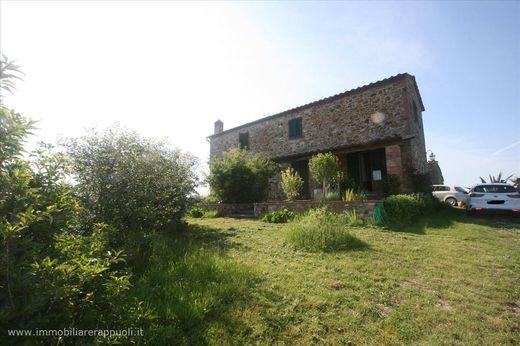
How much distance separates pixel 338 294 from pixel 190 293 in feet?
6.36

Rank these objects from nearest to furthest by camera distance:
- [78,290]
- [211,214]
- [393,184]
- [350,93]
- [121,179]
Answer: [78,290], [121,179], [393,184], [211,214], [350,93]

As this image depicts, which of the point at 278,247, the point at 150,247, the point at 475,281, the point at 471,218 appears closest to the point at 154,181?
the point at 150,247

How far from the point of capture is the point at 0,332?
1552 mm

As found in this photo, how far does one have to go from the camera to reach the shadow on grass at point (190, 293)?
8.63 feet

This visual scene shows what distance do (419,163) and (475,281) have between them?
10844 millimetres

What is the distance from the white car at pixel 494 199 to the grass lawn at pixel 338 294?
412 centimetres

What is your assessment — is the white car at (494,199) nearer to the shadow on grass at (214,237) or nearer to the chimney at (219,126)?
the shadow on grass at (214,237)

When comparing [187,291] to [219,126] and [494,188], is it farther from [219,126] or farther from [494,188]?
[219,126]

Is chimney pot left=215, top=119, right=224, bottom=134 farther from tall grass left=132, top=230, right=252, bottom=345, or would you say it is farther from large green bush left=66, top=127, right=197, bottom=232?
tall grass left=132, top=230, right=252, bottom=345

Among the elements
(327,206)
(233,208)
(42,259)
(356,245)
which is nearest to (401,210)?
(327,206)

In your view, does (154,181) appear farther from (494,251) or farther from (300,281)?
(494,251)

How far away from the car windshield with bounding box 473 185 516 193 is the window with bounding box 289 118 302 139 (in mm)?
9107

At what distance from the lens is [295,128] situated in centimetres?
1661

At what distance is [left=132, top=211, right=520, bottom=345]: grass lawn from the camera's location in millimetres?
2697
